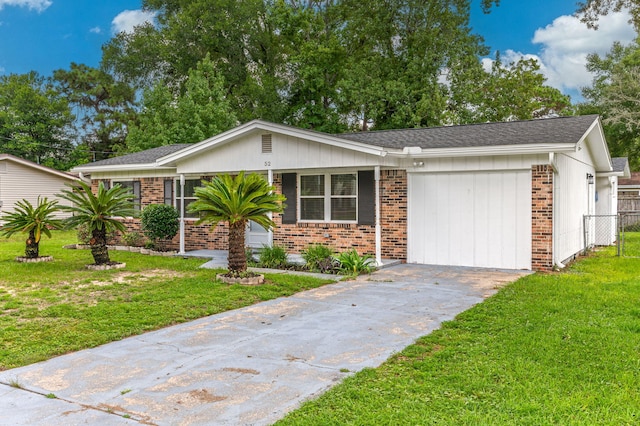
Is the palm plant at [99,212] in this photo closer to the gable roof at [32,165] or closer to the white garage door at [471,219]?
the white garage door at [471,219]

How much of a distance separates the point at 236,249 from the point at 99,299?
250 centimetres

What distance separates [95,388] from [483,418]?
302cm

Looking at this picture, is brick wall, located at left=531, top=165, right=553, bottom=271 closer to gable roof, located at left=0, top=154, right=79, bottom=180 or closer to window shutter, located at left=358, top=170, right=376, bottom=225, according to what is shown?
window shutter, located at left=358, top=170, right=376, bottom=225

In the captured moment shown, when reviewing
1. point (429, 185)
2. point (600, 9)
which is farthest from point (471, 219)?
point (600, 9)

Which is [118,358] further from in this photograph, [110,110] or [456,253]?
[110,110]

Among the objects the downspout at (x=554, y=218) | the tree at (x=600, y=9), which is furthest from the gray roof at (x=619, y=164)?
the downspout at (x=554, y=218)

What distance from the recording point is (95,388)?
4.14m

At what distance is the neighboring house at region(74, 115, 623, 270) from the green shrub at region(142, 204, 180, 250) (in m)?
0.45

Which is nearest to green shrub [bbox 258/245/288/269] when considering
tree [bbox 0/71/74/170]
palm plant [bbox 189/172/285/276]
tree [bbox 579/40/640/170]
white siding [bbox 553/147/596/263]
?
palm plant [bbox 189/172/285/276]

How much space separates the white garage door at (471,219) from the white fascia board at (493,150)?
0.55 metres

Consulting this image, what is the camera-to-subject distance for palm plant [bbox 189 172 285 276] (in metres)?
9.16

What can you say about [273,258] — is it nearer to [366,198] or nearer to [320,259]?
[320,259]

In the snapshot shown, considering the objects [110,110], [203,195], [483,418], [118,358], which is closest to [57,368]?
[118,358]

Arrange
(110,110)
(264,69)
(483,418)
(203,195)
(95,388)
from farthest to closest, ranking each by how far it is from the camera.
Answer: (110,110) < (264,69) < (203,195) < (95,388) < (483,418)
